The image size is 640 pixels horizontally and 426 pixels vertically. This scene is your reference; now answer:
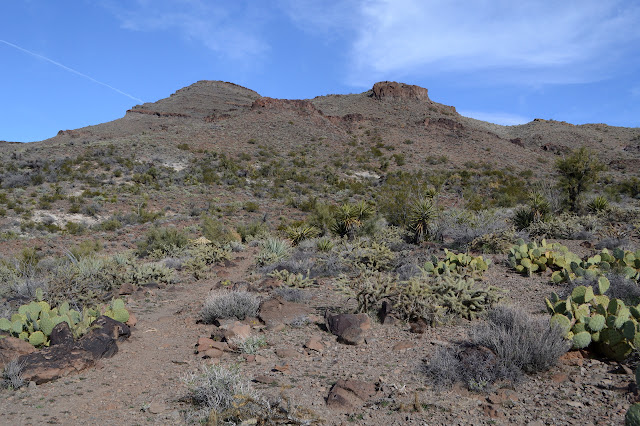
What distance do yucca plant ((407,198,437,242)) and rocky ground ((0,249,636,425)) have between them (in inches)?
224

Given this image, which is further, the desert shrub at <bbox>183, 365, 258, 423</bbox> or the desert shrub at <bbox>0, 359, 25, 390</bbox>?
the desert shrub at <bbox>0, 359, 25, 390</bbox>

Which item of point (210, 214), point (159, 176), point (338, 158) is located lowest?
point (210, 214)

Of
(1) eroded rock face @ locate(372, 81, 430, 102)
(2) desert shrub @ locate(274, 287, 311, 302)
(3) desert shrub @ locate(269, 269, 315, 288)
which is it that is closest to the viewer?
(2) desert shrub @ locate(274, 287, 311, 302)

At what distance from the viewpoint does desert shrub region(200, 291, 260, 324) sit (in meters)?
6.59

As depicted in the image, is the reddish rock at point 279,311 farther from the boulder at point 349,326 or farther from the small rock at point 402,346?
the small rock at point 402,346

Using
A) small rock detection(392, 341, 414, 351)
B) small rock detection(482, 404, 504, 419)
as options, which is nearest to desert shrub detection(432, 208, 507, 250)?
small rock detection(392, 341, 414, 351)

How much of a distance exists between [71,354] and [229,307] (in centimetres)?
225

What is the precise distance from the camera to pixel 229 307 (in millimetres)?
6613

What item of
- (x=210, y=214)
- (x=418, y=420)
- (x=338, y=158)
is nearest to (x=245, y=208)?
(x=210, y=214)

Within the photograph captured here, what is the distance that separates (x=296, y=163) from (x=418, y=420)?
3403 cm

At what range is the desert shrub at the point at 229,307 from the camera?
6.59 metres

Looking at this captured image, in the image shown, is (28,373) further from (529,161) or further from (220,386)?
(529,161)

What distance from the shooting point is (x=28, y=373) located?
4523 millimetres

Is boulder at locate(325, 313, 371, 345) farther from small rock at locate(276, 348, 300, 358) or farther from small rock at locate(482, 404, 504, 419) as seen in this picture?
small rock at locate(482, 404, 504, 419)
